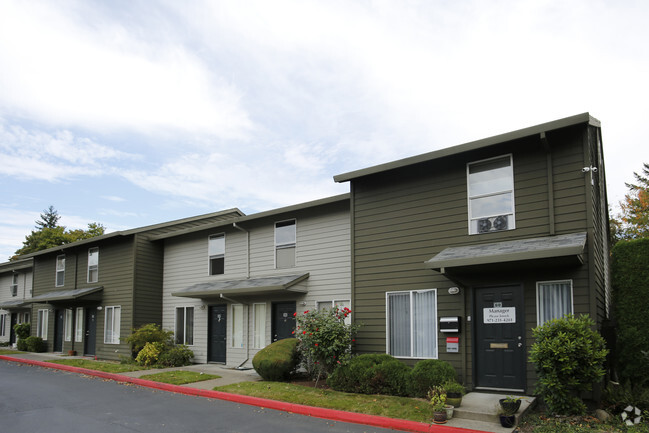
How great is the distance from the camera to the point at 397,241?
488 inches

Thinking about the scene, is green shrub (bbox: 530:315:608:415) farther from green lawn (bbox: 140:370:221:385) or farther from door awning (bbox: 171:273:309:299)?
green lawn (bbox: 140:370:221:385)

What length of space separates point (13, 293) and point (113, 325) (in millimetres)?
14425

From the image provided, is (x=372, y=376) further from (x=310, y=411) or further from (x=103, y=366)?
(x=103, y=366)

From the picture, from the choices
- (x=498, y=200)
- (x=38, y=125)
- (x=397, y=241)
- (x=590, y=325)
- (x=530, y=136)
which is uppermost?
(x=38, y=125)

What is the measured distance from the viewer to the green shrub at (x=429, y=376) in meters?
10.2

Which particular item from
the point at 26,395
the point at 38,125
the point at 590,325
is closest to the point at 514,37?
the point at 590,325

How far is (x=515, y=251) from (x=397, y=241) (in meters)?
3.42

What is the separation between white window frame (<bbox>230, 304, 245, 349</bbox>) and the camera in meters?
17.1

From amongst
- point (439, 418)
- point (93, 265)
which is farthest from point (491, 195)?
point (93, 265)

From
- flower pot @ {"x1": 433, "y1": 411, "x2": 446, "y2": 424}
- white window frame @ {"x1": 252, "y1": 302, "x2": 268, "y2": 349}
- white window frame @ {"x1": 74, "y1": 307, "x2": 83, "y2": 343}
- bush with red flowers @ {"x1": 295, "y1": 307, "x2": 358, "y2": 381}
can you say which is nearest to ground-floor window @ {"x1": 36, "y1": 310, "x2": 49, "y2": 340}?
white window frame @ {"x1": 74, "y1": 307, "x2": 83, "y2": 343}

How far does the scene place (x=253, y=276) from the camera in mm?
17125

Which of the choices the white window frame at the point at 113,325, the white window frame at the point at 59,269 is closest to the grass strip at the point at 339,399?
the white window frame at the point at 113,325

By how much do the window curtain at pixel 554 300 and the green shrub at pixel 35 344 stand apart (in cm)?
2399

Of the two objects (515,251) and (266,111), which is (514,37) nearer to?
(515,251)
